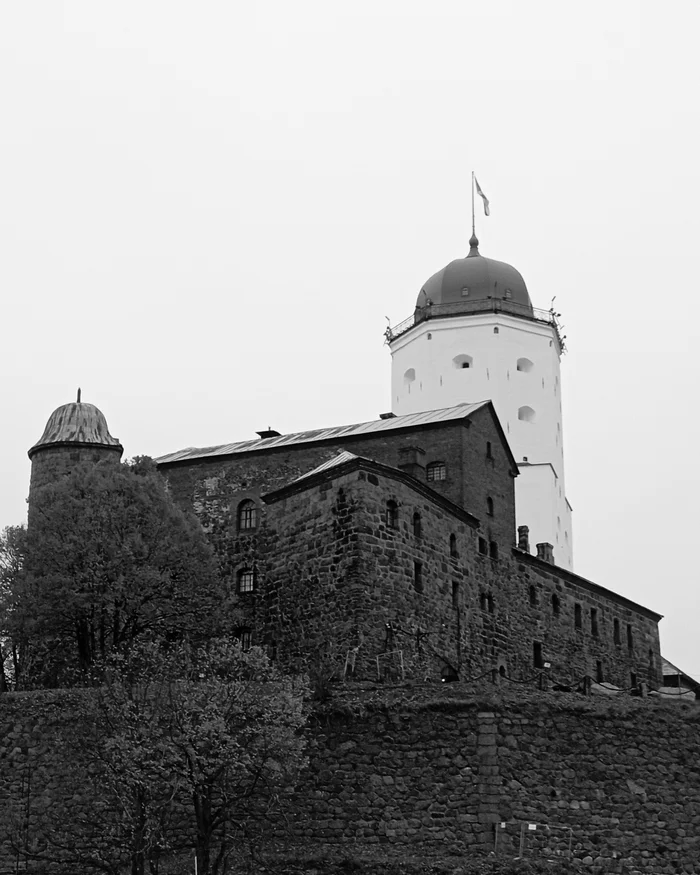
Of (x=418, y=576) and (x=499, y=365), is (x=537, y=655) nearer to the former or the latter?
(x=418, y=576)

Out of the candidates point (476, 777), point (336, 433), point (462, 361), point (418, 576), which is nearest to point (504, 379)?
point (462, 361)

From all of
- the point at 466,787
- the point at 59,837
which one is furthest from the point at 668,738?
the point at 59,837

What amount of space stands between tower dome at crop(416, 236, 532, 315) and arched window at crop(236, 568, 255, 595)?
30.3 metres

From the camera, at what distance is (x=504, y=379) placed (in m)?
77.3

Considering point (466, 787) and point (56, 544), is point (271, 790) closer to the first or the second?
point (466, 787)

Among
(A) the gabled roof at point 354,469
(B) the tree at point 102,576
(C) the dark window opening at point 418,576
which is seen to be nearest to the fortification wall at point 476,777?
(B) the tree at point 102,576

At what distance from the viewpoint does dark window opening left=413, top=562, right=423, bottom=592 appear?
154ft

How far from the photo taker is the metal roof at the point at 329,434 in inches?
2208

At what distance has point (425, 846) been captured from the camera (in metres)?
34.8

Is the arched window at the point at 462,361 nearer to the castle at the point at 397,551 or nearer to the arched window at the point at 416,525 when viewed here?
the castle at the point at 397,551

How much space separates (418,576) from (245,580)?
8.78m

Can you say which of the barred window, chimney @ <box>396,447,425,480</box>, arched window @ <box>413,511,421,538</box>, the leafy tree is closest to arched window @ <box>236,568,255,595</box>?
the barred window

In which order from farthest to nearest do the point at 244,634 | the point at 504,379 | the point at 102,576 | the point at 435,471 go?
1. the point at 504,379
2. the point at 435,471
3. the point at 244,634
4. the point at 102,576

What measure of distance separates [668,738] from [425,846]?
304 inches
